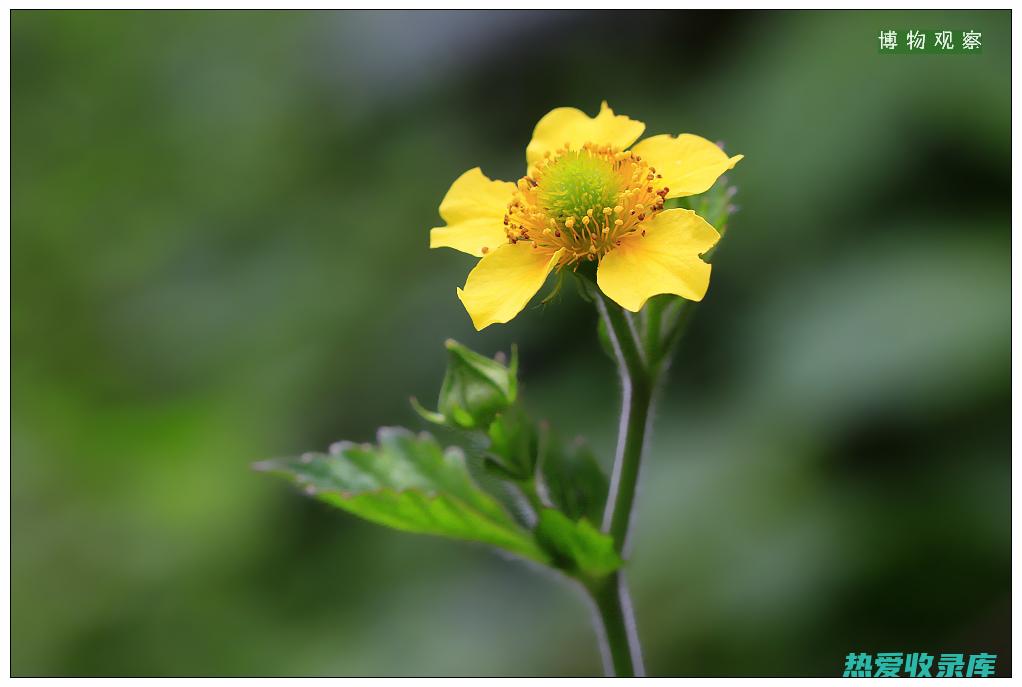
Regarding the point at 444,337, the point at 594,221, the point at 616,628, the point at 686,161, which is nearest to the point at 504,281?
the point at 594,221

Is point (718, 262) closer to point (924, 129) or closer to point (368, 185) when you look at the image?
point (924, 129)

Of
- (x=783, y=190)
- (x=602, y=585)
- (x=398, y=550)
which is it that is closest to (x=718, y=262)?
(x=783, y=190)

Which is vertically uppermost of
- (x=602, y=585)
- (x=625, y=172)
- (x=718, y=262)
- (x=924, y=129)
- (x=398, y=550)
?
(x=924, y=129)

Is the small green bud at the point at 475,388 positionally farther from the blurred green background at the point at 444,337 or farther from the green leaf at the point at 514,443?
the blurred green background at the point at 444,337

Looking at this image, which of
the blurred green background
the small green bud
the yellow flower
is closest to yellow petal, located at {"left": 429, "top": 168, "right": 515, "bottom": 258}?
the yellow flower

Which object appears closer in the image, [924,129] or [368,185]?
[924,129]

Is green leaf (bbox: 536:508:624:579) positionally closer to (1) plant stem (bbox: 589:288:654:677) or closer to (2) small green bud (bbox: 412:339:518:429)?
(1) plant stem (bbox: 589:288:654:677)

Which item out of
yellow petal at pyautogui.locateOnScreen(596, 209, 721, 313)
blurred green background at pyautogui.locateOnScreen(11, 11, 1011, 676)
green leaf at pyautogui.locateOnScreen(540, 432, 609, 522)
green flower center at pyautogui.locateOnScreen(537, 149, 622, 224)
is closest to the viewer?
yellow petal at pyautogui.locateOnScreen(596, 209, 721, 313)
